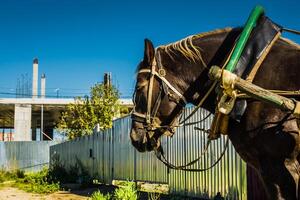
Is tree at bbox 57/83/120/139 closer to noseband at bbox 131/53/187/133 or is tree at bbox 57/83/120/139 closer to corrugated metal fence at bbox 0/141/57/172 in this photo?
corrugated metal fence at bbox 0/141/57/172

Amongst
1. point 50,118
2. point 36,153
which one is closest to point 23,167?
point 36,153

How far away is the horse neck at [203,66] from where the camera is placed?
338cm

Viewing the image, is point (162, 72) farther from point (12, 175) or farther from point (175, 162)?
point (12, 175)

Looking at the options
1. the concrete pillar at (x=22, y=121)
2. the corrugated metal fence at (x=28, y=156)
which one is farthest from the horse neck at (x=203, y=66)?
the concrete pillar at (x=22, y=121)

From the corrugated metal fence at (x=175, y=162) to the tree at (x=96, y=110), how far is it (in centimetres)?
827

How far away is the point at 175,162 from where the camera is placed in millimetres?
10977

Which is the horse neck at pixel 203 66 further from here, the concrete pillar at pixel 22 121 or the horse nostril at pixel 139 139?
the concrete pillar at pixel 22 121

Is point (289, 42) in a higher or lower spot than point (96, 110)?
lower

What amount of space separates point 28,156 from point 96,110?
5.85 meters

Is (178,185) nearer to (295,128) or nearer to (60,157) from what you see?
(295,128)

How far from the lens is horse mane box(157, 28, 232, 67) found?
3.46 metres

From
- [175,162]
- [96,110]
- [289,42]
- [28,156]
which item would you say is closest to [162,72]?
[289,42]

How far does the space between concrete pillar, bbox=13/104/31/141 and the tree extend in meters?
8.24

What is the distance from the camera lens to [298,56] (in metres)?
3.02
